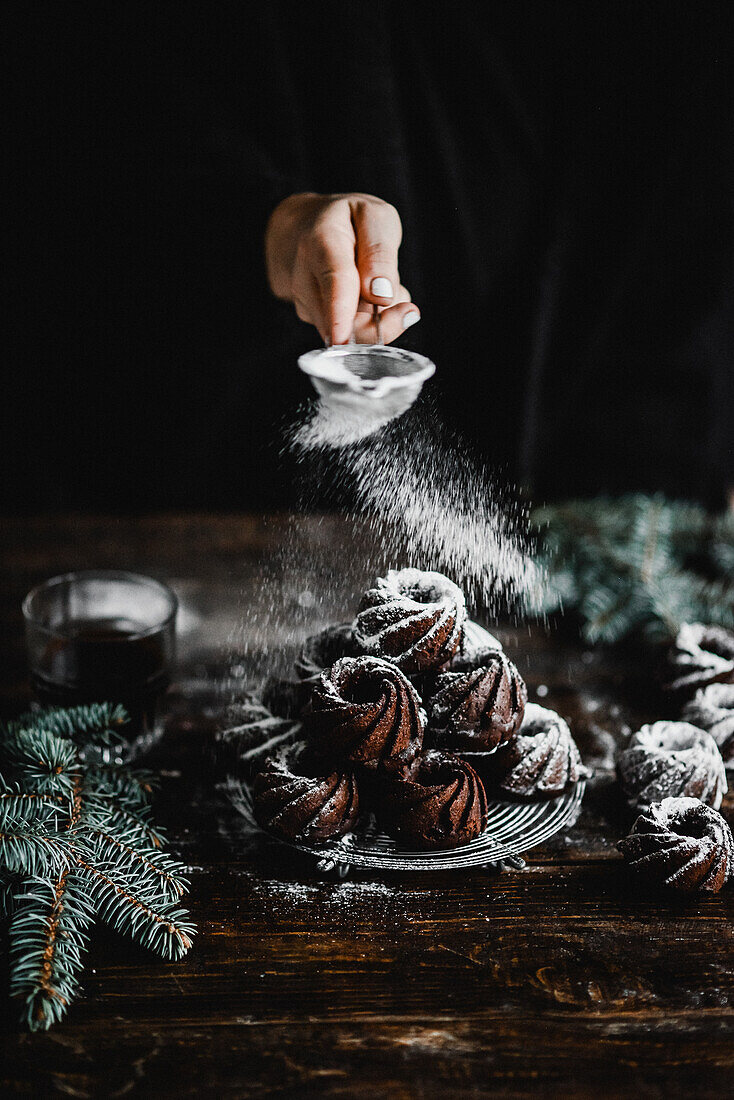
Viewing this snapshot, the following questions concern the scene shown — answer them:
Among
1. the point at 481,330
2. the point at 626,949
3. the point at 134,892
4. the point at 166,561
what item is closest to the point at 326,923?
the point at 134,892

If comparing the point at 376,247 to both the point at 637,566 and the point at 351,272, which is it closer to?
the point at 351,272

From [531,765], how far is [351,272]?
0.73 m

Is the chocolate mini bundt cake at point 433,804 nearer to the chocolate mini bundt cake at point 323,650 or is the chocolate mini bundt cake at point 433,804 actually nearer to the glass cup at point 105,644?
the chocolate mini bundt cake at point 323,650

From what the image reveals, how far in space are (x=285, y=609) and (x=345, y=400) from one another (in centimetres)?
64

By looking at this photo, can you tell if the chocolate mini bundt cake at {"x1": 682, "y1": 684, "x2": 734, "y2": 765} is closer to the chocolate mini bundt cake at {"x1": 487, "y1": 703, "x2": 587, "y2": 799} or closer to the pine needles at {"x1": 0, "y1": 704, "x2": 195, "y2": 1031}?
the chocolate mini bundt cake at {"x1": 487, "y1": 703, "x2": 587, "y2": 799}

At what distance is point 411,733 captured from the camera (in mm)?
1158

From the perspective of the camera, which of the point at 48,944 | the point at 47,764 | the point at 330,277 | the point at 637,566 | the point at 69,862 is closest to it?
the point at 48,944

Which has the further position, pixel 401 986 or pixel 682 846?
pixel 682 846

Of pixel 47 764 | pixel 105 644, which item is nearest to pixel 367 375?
pixel 105 644

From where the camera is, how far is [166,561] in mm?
2061

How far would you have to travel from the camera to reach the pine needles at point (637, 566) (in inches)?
72.3

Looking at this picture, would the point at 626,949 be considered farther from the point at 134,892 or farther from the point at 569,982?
the point at 134,892

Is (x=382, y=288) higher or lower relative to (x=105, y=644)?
higher

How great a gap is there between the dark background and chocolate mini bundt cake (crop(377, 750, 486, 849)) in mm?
856
